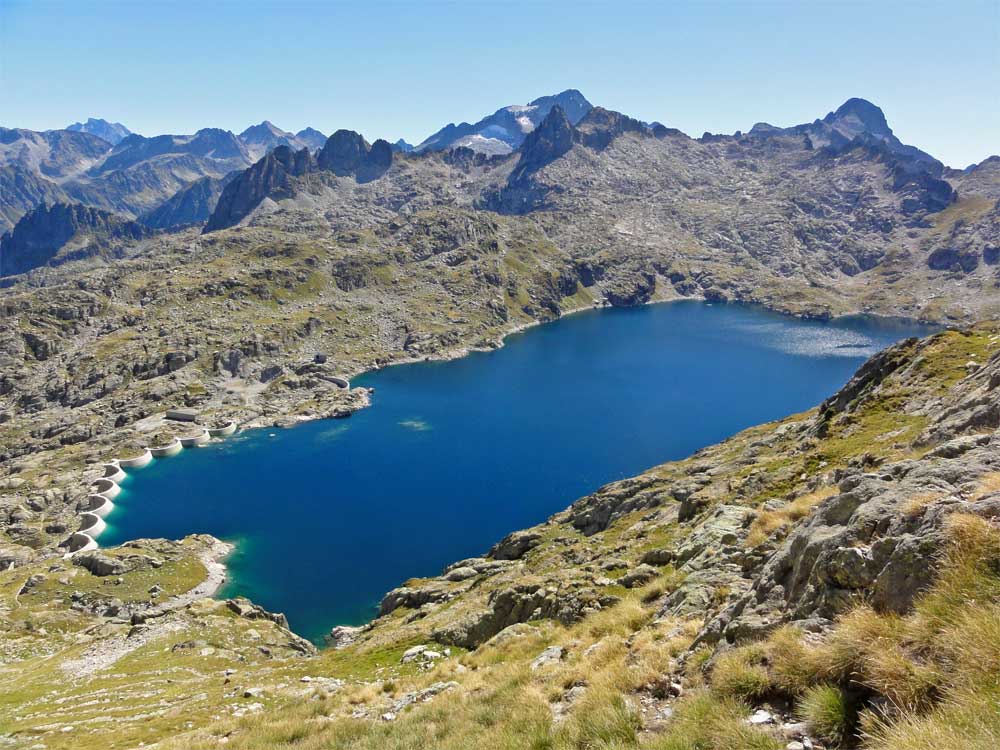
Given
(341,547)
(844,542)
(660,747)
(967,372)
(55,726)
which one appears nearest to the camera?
(660,747)

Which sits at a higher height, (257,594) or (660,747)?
(660,747)

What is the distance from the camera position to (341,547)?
103m

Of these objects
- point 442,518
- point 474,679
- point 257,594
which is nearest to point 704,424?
point 442,518

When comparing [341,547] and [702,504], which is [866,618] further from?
[341,547]

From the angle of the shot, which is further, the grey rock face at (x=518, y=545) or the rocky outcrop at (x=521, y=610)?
the grey rock face at (x=518, y=545)

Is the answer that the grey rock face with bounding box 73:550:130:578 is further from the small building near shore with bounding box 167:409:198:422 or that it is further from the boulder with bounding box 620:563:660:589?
the small building near shore with bounding box 167:409:198:422

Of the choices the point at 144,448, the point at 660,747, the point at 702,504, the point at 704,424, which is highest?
the point at 660,747

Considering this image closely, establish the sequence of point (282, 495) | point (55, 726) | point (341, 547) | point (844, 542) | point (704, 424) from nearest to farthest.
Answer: point (844, 542) → point (55, 726) → point (341, 547) → point (282, 495) → point (704, 424)

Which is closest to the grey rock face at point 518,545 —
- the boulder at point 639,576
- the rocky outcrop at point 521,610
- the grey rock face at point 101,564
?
the rocky outcrop at point 521,610

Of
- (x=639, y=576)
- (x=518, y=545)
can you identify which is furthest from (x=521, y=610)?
(x=518, y=545)

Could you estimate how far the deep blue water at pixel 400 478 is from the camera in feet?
319

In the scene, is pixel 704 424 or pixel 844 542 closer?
pixel 844 542

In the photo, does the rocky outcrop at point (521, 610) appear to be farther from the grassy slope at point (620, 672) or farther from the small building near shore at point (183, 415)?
the small building near shore at point (183, 415)

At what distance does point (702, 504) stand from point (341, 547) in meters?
76.4
